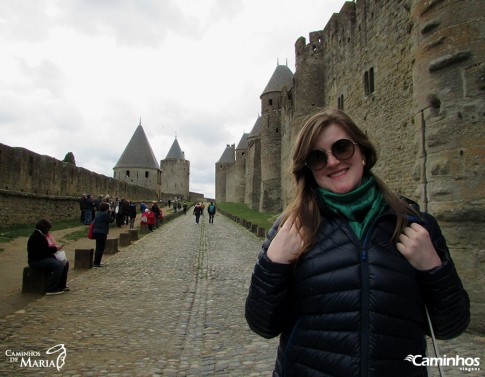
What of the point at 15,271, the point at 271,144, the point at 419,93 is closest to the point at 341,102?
the point at 419,93

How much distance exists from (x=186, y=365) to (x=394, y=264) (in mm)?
2872

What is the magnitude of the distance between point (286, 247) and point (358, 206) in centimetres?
34

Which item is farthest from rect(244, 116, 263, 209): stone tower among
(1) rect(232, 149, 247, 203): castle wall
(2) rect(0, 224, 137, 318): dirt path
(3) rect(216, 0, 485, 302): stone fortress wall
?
(2) rect(0, 224, 137, 318): dirt path

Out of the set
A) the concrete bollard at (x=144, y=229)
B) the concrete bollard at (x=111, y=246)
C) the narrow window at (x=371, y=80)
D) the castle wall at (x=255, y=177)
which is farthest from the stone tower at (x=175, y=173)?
the concrete bollard at (x=111, y=246)

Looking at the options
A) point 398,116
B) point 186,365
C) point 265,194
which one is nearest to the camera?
point 186,365

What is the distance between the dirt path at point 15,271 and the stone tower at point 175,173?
62762 millimetres

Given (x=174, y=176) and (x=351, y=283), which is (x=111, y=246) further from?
(x=174, y=176)

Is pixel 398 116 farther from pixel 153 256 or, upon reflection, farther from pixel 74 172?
pixel 74 172

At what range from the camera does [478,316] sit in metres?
4.47

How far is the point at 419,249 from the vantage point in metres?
1.44

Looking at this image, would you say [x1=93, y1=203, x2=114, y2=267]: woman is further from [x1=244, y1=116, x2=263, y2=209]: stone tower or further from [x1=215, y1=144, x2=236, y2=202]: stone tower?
[x1=215, y1=144, x2=236, y2=202]: stone tower

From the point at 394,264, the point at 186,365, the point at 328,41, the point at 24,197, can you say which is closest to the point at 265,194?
the point at 328,41

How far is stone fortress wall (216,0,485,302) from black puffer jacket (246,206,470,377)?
402 millimetres

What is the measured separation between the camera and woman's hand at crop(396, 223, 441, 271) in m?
1.44
